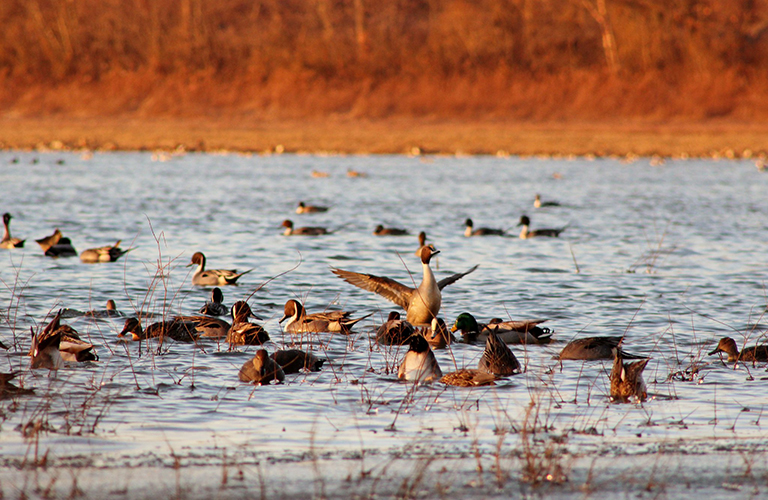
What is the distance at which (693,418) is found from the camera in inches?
268

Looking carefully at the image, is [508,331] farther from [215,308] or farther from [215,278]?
[215,278]

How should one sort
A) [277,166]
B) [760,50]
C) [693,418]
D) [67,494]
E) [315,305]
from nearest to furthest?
[67,494], [693,418], [315,305], [277,166], [760,50]

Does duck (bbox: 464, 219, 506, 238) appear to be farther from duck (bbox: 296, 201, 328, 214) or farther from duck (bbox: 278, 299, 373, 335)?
duck (bbox: 278, 299, 373, 335)

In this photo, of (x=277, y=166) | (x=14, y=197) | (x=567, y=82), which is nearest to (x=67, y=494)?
(x=14, y=197)

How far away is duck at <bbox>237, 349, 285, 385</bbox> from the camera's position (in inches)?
298

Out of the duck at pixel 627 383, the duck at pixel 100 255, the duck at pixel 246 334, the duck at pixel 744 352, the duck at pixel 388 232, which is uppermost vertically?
the duck at pixel 388 232

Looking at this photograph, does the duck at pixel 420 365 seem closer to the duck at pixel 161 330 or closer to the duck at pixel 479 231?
the duck at pixel 161 330

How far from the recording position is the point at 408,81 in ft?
172

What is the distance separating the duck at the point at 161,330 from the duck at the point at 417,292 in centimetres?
221

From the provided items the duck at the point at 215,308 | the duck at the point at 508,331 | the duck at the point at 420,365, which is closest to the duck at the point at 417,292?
the duck at the point at 508,331

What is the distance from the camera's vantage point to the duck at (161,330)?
29.8ft

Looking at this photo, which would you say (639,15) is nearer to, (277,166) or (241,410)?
(277,166)

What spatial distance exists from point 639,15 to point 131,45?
30.0 meters

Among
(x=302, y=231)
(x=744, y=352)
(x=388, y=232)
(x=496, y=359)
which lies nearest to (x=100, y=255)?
(x=302, y=231)
